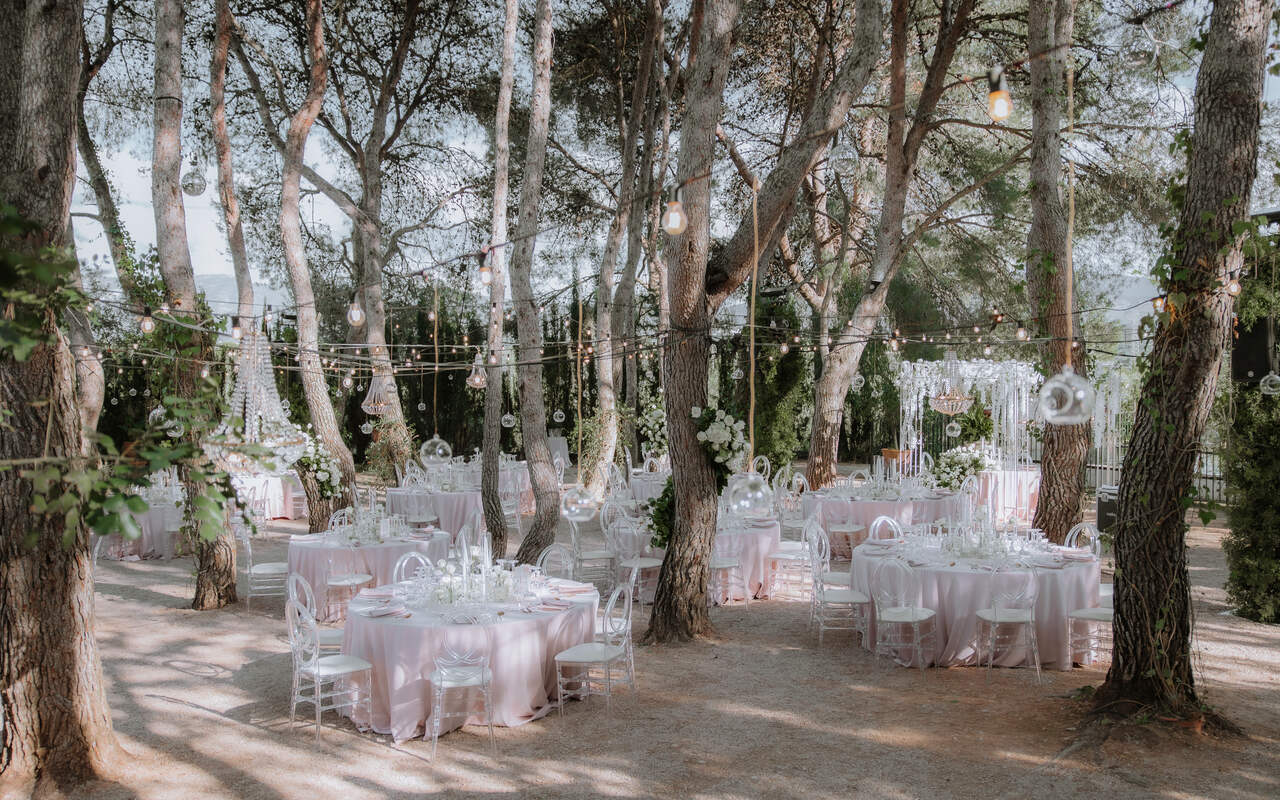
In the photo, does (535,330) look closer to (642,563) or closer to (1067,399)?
(642,563)

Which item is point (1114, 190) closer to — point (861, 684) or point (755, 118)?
point (755, 118)

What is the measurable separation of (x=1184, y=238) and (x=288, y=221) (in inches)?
362

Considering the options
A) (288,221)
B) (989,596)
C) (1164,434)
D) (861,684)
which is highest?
(288,221)

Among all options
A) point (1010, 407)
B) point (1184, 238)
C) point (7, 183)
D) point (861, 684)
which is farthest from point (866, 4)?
point (1010, 407)

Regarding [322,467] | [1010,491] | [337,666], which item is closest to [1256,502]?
[1010,491]

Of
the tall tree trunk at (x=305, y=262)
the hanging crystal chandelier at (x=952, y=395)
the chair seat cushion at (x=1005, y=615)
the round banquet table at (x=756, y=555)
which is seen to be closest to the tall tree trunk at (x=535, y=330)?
the round banquet table at (x=756, y=555)

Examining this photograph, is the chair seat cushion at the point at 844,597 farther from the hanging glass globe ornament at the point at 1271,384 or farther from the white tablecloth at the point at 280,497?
the white tablecloth at the point at 280,497

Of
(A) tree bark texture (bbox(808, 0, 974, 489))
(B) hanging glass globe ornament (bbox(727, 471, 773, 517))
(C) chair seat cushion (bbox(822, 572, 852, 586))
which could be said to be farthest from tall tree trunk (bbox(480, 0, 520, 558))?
(B) hanging glass globe ornament (bbox(727, 471, 773, 517))

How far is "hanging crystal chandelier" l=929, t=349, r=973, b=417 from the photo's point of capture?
1297 cm

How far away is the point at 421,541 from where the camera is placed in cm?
827

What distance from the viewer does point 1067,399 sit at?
155 inches

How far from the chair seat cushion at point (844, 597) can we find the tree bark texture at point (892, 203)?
146 inches

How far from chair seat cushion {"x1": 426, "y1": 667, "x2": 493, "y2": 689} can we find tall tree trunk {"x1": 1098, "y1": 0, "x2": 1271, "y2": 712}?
332cm

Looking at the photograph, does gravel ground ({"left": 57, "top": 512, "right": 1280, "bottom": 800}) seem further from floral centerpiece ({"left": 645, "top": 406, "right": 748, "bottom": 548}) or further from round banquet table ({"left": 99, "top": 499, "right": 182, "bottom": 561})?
round banquet table ({"left": 99, "top": 499, "right": 182, "bottom": 561})
